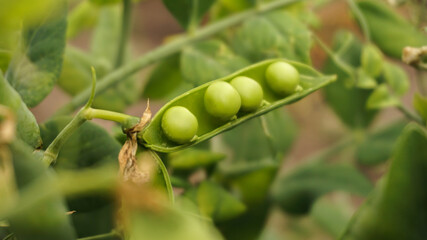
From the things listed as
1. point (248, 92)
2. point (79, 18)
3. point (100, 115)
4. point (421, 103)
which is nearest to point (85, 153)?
point (100, 115)

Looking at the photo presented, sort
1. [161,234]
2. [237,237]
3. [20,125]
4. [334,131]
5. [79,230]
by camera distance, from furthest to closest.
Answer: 1. [334,131]
2. [237,237]
3. [79,230]
4. [20,125]
5. [161,234]

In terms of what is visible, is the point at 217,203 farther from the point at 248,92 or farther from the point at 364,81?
the point at 364,81

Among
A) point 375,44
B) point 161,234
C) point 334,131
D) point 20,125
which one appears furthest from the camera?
point 334,131

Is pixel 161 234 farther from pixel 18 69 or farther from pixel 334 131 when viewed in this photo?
pixel 334 131

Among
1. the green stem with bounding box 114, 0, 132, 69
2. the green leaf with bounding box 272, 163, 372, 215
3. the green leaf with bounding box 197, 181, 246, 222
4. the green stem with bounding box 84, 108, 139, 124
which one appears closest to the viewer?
the green stem with bounding box 84, 108, 139, 124

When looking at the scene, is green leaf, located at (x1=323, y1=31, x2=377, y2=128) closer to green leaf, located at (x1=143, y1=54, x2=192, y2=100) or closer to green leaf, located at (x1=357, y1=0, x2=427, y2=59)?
green leaf, located at (x1=357, y1=0, x2=427, y2=59)

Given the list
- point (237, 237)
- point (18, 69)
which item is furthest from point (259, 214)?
point (18, 69)

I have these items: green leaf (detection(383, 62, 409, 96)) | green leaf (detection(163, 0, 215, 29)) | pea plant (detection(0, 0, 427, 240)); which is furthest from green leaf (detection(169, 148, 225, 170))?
green leaf (detection(383, 62, 409, 96))
